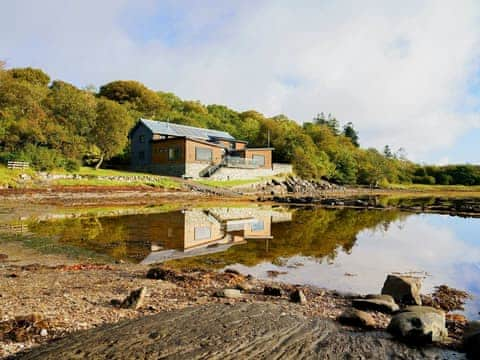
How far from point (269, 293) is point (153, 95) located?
68512 mm

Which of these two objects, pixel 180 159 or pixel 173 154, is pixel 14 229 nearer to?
pixel 180 159

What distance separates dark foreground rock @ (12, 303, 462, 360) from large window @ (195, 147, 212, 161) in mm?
37434

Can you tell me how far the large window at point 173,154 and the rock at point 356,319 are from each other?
37.7 metres

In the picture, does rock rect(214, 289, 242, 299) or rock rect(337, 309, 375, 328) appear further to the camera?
rock rect(214, 289, 242, 299)

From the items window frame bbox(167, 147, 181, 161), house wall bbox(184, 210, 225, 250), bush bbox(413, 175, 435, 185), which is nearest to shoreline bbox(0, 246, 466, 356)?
house wall bbox(184, 210, 225, 250)

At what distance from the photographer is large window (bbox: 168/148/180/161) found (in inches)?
1652

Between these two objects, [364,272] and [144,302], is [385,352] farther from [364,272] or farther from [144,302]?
[364,272]

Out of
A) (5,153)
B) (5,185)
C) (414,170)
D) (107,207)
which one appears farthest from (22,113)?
(414,170)

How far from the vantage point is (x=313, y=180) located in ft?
178

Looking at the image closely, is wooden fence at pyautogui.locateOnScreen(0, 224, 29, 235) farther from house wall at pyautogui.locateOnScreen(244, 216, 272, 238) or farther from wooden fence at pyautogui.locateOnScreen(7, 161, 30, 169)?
wooden fence at pyautogui.locateOnScreen(7, 161, 30, 169)

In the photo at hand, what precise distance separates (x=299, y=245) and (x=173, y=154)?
3191cm

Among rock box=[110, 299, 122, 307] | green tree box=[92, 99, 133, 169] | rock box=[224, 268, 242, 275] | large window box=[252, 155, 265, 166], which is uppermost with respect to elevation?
green tree box=[92, 99, 133, 169]

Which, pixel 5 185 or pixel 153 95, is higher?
pixel 153 95

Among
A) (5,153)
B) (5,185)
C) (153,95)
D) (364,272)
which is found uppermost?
(153,95)
